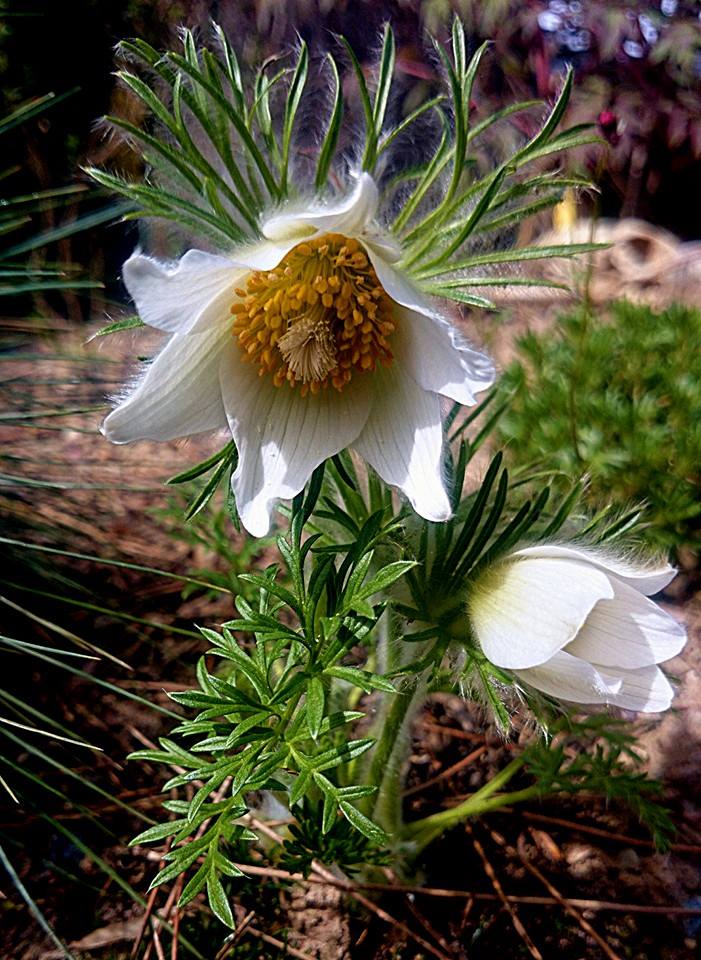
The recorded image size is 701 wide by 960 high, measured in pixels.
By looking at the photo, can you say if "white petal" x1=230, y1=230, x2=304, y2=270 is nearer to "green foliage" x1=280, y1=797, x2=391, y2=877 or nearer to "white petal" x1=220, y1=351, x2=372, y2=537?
"white petal" x1=220, y1=351, x2=372, y2=537

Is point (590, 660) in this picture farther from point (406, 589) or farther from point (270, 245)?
point (270, 245)

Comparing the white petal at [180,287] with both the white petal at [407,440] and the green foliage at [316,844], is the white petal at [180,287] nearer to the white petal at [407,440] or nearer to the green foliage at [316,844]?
the white petal at [407,440]

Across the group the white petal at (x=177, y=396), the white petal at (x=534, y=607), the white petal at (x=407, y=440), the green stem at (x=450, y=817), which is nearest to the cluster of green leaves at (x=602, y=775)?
the green stem at (x=450, y=817)

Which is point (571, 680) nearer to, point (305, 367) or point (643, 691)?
point (643, 691)

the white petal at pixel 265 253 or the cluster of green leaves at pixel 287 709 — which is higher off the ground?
the white petal at pixel 265 253

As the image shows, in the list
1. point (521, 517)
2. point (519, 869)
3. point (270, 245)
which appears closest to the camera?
point (270, 245)

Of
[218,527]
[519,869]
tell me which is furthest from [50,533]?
[519,869]

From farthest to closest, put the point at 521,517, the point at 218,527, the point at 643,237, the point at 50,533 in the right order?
1. the point at 643,237
2. the point at 50,533
3. the point at 218,527
4. the point at 521,517
